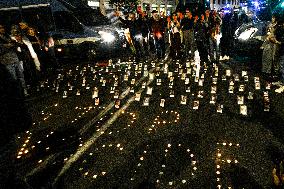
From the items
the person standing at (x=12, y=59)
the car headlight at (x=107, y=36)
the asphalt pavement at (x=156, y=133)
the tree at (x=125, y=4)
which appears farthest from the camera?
the tree at (x=125, y=4)

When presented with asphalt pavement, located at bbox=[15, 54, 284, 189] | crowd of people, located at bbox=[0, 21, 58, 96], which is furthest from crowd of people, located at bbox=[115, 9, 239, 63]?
crowd of people, located at bbox=[0, 21, 58, 96]

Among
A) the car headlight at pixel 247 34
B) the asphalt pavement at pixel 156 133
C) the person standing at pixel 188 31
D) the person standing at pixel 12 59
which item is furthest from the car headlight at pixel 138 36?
the person standing at pixel 12 59

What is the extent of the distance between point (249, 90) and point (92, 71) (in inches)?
230

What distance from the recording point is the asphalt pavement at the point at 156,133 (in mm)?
4762

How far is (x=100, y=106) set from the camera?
7953 millimetres

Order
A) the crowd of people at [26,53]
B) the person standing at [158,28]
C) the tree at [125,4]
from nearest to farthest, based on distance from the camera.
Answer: the crowd of people at [26,53]
the person standing at [158,28]
the tree at [125,4]

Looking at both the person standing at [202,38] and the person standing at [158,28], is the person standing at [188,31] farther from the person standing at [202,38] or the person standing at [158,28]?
the person standing at [158,28]

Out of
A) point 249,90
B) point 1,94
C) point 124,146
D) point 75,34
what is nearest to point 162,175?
point 124,146

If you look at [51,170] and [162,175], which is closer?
[162,175]

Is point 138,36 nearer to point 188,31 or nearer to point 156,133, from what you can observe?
point 188,31

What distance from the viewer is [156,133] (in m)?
6.18

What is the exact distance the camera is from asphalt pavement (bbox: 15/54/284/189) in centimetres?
476

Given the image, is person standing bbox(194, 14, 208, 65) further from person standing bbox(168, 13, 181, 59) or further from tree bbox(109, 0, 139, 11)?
tree bbox(109, 0, 139, 11)

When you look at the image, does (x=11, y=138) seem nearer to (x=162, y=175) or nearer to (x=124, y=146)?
(x=162, y=175)
